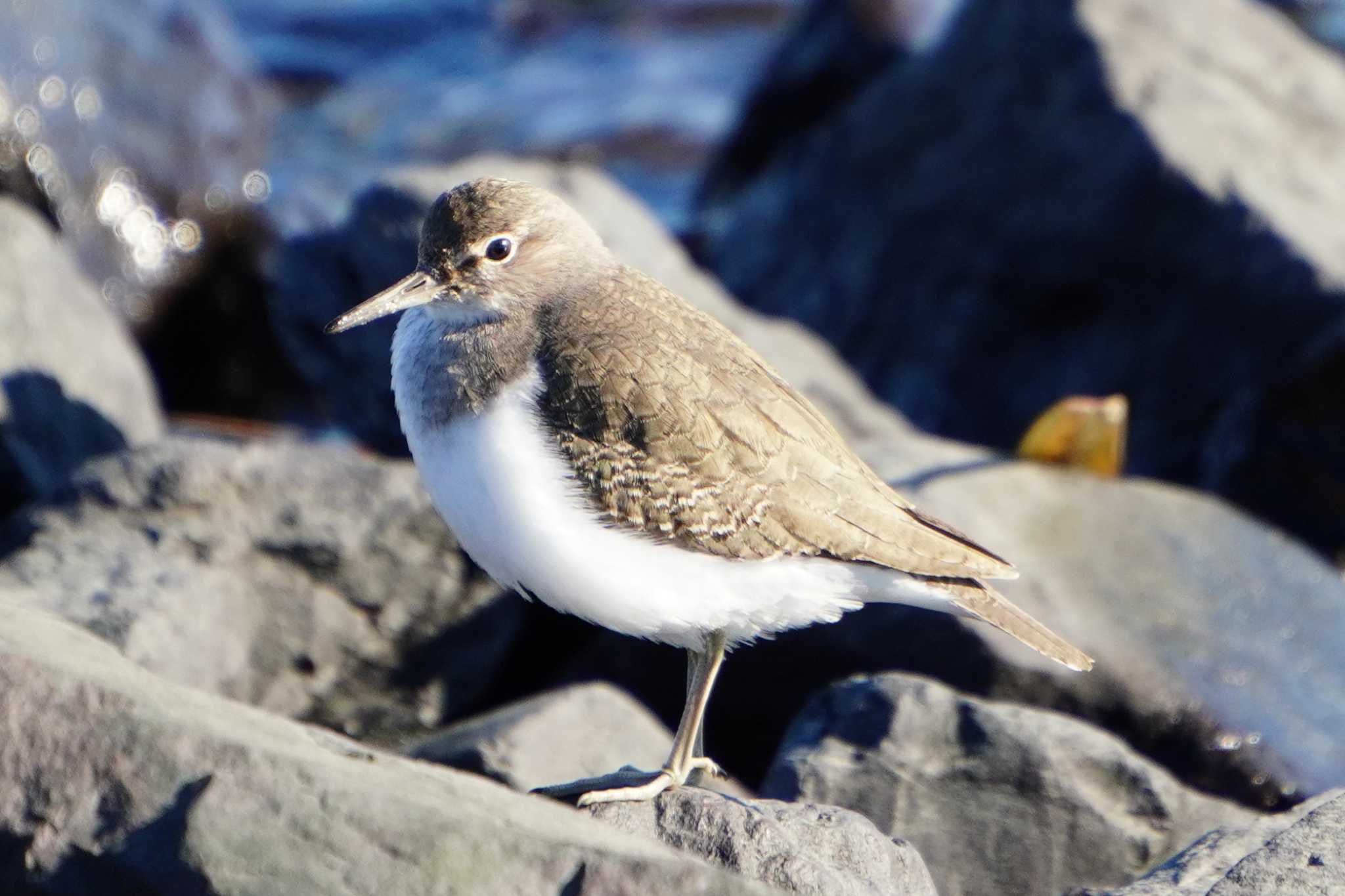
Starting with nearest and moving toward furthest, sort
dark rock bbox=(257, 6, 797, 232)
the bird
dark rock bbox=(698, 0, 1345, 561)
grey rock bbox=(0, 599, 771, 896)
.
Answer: grey rock bbox=(0, 599, 771, 896), the bird, dark rock bbox=(698, 0, 1345, 561), dark rock bbox=(257, 6, 797, 232)

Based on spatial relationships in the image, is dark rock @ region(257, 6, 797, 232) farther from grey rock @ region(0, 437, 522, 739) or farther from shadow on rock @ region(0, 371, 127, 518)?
grey rock @ region(0, 437, 522, 739)

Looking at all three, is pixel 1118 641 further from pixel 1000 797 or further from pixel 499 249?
pixel 499 249

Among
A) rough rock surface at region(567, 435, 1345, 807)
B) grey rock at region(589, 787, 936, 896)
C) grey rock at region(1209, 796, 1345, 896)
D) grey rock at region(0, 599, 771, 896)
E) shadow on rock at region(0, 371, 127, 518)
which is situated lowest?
rough rock surface at region(567, 435, 1345, 807)

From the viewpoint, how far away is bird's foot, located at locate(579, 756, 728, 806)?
5.43 meters

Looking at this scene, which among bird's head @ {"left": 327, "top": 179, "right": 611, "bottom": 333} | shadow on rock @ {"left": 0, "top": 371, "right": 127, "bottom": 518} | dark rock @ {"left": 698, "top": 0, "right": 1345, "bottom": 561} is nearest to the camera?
bird's head @ {"left": 327, "top": 179, "right": 611, "bottom": 333}

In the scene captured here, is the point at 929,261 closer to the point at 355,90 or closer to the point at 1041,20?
the point at 1041,20

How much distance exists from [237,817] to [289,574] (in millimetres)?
3308

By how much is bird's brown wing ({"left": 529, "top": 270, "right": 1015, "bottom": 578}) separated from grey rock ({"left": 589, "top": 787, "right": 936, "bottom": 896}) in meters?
0.99

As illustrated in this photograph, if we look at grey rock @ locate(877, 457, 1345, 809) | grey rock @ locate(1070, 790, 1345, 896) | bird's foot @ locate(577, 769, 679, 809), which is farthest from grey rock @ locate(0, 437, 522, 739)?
grey rock @ locate(1070, 790, 1345, 896)

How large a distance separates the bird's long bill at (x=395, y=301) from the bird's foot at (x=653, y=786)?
185cm

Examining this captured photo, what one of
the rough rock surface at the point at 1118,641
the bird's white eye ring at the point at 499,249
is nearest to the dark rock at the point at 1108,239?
the rough rock surface at the point at 1118,641

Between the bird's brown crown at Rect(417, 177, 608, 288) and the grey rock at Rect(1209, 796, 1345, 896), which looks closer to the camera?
the grey rock at Rect(1209, 796, 1345, 896)

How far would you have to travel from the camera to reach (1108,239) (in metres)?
10.5

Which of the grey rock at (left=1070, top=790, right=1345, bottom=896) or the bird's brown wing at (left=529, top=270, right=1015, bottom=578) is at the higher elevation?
the bird's brown wing at (left=529, top=270, right=1015, bottom=578)
